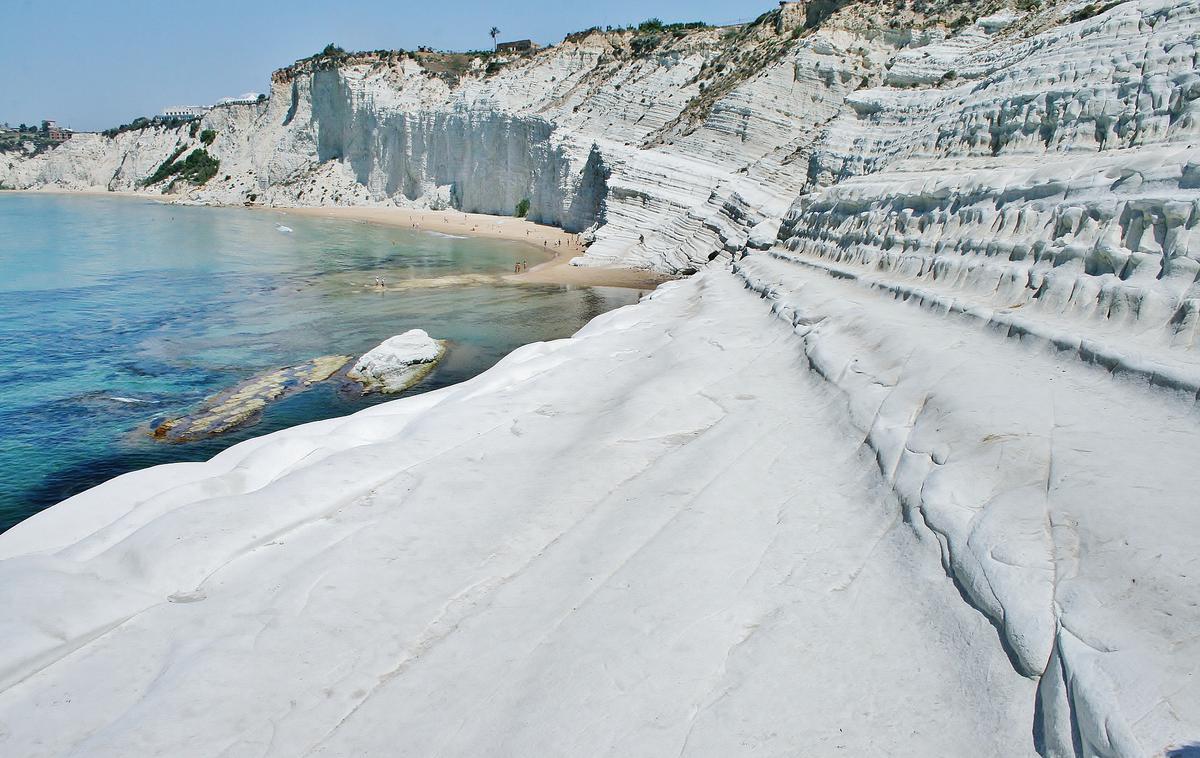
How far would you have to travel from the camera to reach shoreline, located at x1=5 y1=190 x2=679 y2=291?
85.1 ft

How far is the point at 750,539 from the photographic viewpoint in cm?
366

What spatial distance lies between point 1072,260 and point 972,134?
21.7 ft

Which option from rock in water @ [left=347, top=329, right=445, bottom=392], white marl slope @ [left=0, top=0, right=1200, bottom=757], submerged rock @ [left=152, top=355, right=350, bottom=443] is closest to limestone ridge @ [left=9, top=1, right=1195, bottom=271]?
white marl slope @ [left=0, top=0, right=1200, bottom=757]

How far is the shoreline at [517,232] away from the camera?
26.0 metres

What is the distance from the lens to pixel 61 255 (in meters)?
32.0

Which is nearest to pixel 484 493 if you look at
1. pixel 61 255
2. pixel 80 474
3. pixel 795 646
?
pixel 795 646

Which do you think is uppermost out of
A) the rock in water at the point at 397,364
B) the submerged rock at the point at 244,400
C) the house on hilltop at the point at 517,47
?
the house on hilltop at the point at 517,47

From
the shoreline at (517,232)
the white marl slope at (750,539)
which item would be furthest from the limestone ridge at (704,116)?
the shoreline at (517,232)

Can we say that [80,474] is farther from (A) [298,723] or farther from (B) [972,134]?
(B) [972,134]

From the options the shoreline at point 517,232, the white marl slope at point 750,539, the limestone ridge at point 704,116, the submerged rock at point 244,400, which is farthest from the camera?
the shoreline at point 517,232

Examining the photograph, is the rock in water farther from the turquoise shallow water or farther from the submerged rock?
the submerged rock

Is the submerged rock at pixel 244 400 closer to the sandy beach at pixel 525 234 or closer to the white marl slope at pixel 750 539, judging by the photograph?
the white marl slope at pixel 750 539

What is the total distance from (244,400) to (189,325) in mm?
7998

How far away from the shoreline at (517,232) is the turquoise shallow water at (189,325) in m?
1.70
